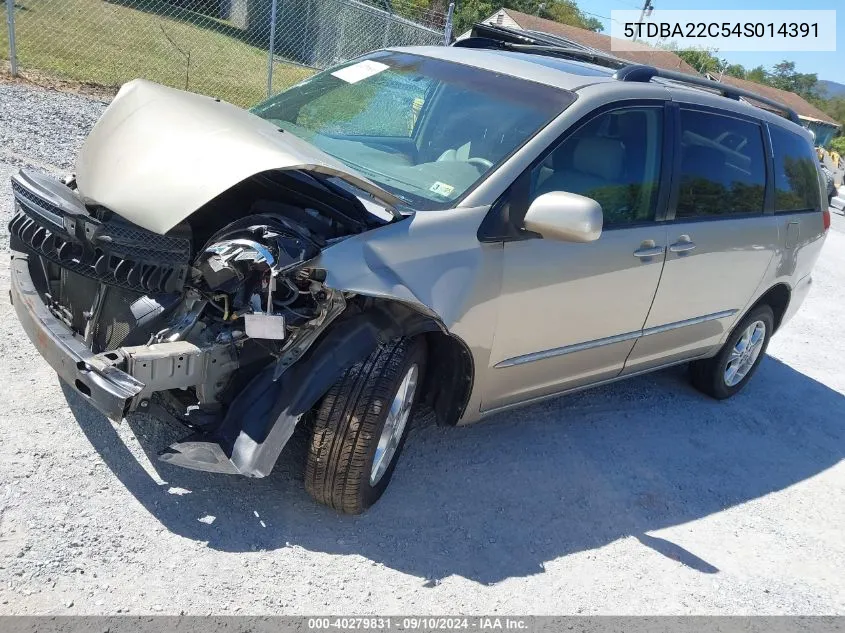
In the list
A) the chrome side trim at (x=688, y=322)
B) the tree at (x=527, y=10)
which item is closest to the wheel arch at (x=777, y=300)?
the chrome side trim at (x=688, y=322)

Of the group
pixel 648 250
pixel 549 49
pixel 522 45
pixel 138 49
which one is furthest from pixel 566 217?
pixel 138 49

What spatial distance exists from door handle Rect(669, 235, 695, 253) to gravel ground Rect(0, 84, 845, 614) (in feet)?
3.89

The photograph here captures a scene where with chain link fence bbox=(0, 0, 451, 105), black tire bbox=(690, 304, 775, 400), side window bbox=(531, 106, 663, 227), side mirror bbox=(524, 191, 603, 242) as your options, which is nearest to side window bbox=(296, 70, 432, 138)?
side window bbox=(531, 106, 663, 227)

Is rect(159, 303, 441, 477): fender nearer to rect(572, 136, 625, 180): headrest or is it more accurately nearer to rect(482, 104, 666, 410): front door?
rect(482, 104, 666, 410): front door

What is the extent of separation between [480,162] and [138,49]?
42.5 ft

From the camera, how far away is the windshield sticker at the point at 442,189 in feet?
10.9

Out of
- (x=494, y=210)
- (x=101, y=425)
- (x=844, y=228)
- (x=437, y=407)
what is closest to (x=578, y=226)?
(x=494, y=210)

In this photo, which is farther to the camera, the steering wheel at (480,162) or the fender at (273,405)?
the steering wheel at (480,162)

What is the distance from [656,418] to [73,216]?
3.71m

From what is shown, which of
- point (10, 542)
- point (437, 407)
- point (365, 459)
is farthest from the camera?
point (437, 407)

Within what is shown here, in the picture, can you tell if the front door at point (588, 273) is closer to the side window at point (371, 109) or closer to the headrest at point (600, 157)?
the headrest at point (600, 157)

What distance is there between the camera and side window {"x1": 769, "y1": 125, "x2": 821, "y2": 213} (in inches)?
201

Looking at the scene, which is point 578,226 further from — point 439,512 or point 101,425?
point 101,425

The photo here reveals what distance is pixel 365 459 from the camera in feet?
9.99
